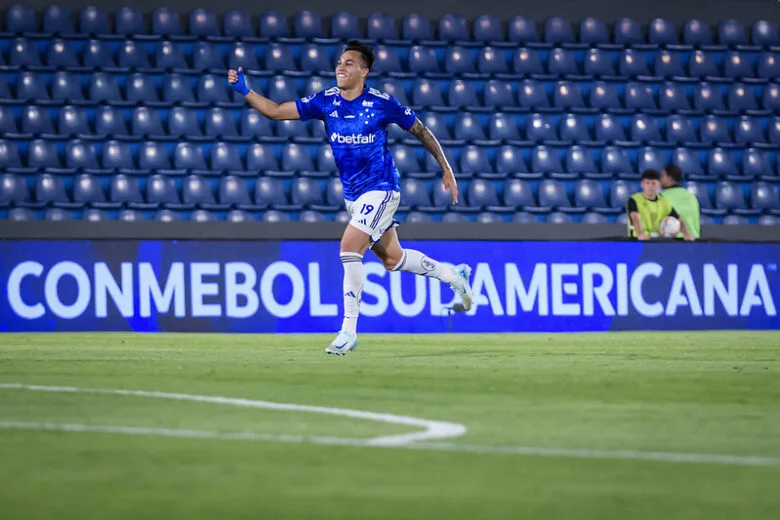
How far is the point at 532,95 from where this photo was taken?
1988cm


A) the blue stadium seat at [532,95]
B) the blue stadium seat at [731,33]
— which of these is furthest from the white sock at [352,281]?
the blue stadium seat at [731,33]

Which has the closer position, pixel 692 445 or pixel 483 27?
pixel 692 445

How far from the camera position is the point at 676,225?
15.9m

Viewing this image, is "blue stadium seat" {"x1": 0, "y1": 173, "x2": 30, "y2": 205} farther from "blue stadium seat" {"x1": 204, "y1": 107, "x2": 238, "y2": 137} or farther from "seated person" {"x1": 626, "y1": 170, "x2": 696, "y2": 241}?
"seated person" {"x1": 626, "y1": 170, "x2": 696, "y2": 241}

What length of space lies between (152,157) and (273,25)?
11.0 ft

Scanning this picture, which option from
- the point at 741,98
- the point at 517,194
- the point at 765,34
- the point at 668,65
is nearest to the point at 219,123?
the point at 517,194

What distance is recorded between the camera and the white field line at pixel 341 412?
15.1 feet

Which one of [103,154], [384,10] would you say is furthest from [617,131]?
[103,154]

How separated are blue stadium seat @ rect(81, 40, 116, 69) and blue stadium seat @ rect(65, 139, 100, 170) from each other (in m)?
1.54

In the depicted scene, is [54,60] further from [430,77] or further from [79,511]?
[79,511]

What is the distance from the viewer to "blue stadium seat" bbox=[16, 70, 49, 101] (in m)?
18.0

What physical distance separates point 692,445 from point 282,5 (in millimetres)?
16827

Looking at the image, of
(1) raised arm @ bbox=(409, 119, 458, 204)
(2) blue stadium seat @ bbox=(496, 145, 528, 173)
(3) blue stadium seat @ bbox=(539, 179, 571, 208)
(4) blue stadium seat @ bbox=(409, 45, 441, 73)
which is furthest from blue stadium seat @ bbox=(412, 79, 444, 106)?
(1) raised arm @ bbox=(409, 119, 458, 204)

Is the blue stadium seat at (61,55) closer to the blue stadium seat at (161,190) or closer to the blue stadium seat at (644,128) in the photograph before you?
the blue stadium seat at (161,190)
